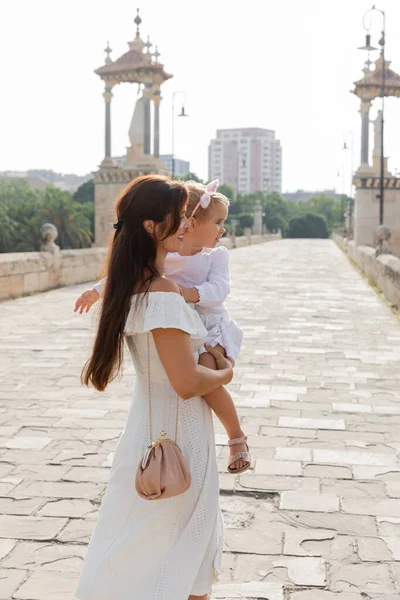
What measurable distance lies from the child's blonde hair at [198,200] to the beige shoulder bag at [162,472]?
51 cm

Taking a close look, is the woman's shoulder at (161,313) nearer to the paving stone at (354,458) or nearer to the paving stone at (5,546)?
the paving stone at (5,546)

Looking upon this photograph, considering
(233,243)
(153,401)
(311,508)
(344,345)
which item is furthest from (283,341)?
(233,243)

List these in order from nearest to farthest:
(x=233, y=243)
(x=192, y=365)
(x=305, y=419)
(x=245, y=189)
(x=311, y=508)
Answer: (x=192, y=365)
(x=311, y=508)
(x=305, y=419)
(x=233, y=243)
(x=245, y=189)

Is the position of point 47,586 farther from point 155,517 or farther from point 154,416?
point 154,416

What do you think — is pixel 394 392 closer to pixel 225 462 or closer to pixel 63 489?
pixel 225 462

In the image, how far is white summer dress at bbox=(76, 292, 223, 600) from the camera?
225cm

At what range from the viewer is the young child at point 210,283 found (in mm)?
2582

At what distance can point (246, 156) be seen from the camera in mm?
179500

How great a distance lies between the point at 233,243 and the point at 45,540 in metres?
40.9

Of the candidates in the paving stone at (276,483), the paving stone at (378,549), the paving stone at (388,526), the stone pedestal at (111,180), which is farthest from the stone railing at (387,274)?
the stone pedestal at (111,180)

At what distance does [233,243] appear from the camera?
44.1m

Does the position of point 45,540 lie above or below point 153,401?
below

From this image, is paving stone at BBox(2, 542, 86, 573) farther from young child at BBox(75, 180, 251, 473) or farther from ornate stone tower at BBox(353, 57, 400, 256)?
ornate stone tower at BBox(353, 57, 400, 256)

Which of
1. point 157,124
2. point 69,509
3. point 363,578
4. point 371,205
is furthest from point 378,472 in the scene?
point 157,124
